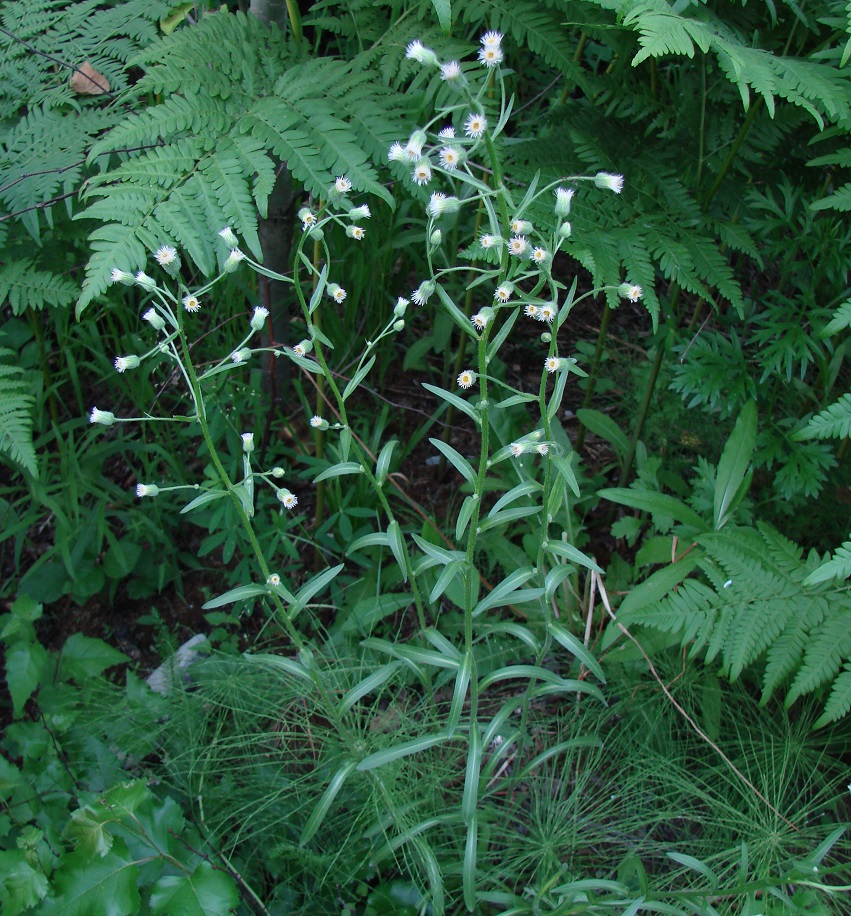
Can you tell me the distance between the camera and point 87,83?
2.04 metres

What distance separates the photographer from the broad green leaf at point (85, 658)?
2.08m

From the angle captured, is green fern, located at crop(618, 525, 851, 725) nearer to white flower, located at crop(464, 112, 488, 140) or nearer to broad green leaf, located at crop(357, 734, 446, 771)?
broad green leaf, located at crop(357, 734, 446, 771)

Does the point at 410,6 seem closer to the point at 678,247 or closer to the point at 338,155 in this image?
the point at 338,155

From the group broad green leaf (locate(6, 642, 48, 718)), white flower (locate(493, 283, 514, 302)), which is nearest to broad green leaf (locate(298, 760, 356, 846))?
broad green leaf (locate(6, 642, 48, 718))

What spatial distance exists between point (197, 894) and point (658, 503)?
133cm

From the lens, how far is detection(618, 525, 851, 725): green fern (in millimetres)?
1661

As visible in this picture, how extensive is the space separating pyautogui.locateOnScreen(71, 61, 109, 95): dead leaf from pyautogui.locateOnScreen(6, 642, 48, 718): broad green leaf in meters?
1.40

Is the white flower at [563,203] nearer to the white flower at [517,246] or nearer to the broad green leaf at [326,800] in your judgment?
the white flower at [517,246]

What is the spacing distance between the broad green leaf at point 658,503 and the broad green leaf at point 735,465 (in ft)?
0.17

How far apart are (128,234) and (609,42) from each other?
111cm

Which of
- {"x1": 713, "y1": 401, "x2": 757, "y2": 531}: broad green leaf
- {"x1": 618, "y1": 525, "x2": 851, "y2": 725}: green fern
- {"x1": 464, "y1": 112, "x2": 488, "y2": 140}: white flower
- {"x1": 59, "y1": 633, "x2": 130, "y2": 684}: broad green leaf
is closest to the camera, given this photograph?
{"x1": 464, "y1": 112, "x2": 488, "y2": 140}: white flower

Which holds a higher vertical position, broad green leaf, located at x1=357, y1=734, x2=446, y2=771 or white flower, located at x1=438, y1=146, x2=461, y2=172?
white flower, located at x1=438, y1=146, x2=461, y2=172

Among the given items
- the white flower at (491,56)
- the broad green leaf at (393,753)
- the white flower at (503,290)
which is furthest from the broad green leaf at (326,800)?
the white flower at (491,56)

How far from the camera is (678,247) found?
64.7 inches
